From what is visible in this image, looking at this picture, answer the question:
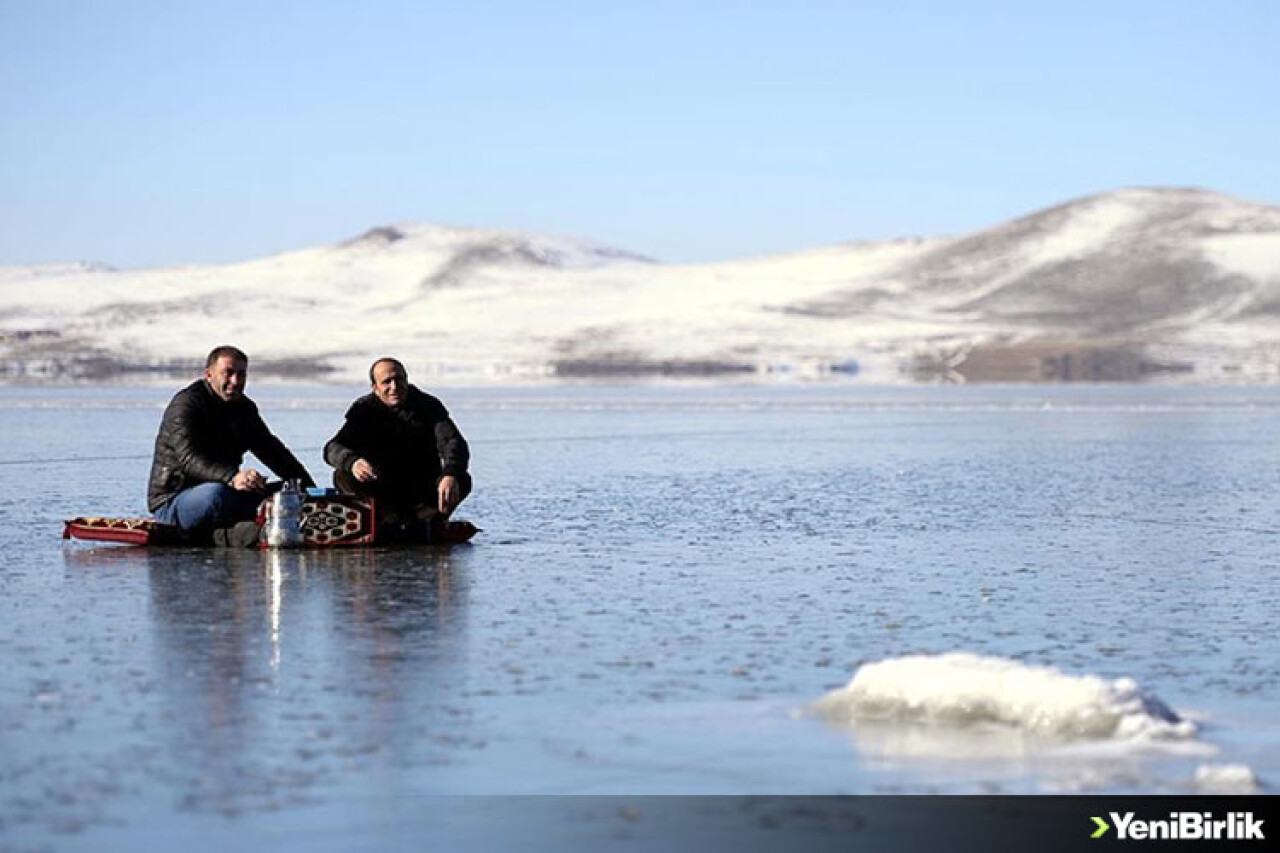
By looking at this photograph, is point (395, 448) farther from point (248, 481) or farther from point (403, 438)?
point (248, 481)

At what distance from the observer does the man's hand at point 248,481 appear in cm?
1344

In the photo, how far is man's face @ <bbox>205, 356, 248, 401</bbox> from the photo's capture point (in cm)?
1378

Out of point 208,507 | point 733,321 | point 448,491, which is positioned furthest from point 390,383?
point 733,321

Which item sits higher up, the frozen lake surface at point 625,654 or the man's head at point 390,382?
the man's head at point 390,382

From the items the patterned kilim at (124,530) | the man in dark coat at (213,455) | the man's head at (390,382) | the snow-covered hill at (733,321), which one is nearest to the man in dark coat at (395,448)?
the man's head at (390,382)

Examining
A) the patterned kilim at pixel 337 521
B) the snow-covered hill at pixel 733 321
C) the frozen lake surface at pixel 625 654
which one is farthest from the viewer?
the snow-covered hill at pixel 733 321

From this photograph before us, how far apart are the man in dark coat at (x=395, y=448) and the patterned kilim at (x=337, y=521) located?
0.42 feet

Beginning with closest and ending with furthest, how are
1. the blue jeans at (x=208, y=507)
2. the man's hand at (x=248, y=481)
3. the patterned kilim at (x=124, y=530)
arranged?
the man's hand at (x=248, y=481) < the blue jeans at (x=208, y=507) < the patterned kilim at (x=124, y=530)

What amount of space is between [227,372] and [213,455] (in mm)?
522

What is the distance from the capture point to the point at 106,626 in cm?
1040

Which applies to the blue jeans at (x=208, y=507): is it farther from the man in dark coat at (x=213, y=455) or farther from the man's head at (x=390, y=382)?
the man's head at (x=390, y=382)

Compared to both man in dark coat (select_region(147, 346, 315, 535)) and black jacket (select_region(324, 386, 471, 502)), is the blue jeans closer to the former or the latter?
man in dark coat (select_region(147, 346, 315, 535))

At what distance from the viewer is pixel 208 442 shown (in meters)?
13.9

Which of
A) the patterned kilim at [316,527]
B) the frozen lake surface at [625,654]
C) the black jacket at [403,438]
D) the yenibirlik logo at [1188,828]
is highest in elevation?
the black jacket at [403,438]
